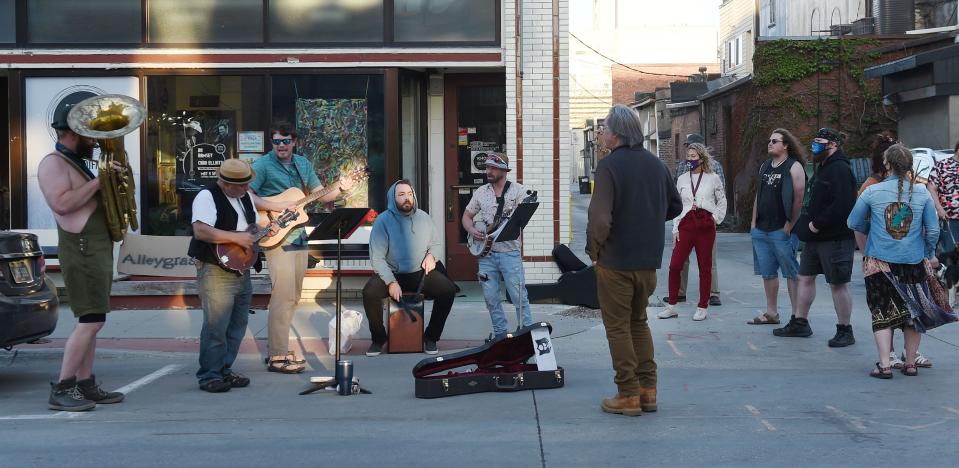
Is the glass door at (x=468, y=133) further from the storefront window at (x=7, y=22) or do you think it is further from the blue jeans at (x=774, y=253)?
the storefront window at (x=7, y=22)

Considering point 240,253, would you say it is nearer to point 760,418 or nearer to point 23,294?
point 23,294

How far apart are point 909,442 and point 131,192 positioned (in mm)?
5079

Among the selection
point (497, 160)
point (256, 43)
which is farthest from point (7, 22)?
point (497, 160)

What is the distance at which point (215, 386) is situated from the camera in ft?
26.3

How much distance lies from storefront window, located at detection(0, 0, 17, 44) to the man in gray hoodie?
529 cm

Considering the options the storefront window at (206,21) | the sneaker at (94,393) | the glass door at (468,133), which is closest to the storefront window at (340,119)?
the storefront window at (206,21)

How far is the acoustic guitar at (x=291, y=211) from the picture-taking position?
27.0ft

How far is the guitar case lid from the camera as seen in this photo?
792 cm

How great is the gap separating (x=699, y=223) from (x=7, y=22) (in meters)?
7.66

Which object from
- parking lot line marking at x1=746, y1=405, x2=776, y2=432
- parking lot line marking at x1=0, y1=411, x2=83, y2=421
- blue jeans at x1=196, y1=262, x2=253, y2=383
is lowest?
parking lot line marking at x1=746, y1=405, x2=776, y2=432

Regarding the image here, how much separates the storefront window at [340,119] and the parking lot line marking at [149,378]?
3.42 metres

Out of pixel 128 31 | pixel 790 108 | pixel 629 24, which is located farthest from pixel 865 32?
pixel 629 24

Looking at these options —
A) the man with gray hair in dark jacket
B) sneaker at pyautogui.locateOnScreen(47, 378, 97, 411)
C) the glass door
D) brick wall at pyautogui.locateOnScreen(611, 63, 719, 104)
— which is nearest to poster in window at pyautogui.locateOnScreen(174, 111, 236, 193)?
the glass door

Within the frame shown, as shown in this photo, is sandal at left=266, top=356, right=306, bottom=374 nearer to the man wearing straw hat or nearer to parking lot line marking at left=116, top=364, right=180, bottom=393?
the man wearing straw hat
